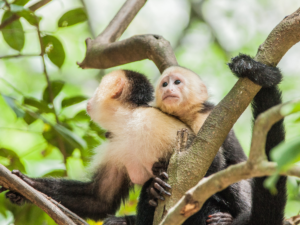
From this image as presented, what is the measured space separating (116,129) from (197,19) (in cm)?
951

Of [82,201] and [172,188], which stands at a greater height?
[172,188]

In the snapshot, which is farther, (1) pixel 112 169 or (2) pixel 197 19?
(2) pixel 197 19

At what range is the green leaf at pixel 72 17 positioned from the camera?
4371 millimetres

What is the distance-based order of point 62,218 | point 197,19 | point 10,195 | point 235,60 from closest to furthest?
1. point 62,218
2. point 235,60
3. point 10,195
4. point 197,19

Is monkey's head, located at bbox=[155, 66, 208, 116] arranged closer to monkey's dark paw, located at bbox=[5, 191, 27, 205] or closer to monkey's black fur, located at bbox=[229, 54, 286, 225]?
monkey's black fur, located at bbox=[229, 54, 286, 225]

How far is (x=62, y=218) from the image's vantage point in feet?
8.54

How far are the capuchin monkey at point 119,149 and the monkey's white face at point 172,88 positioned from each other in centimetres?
19

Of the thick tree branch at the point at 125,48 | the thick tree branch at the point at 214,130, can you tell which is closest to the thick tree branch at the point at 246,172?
the thick tree branch at the point at 214,130

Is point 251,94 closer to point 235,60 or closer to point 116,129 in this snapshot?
point 235,60

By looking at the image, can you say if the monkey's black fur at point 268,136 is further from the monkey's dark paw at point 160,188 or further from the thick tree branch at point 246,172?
the thick tree branch at point 246,172

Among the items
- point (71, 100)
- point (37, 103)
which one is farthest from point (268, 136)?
point (37, 103)

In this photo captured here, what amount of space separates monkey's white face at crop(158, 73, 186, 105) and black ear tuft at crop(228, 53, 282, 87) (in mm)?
1007

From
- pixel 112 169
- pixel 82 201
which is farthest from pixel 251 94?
pixel 82 201

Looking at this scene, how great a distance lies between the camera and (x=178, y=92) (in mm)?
3717
